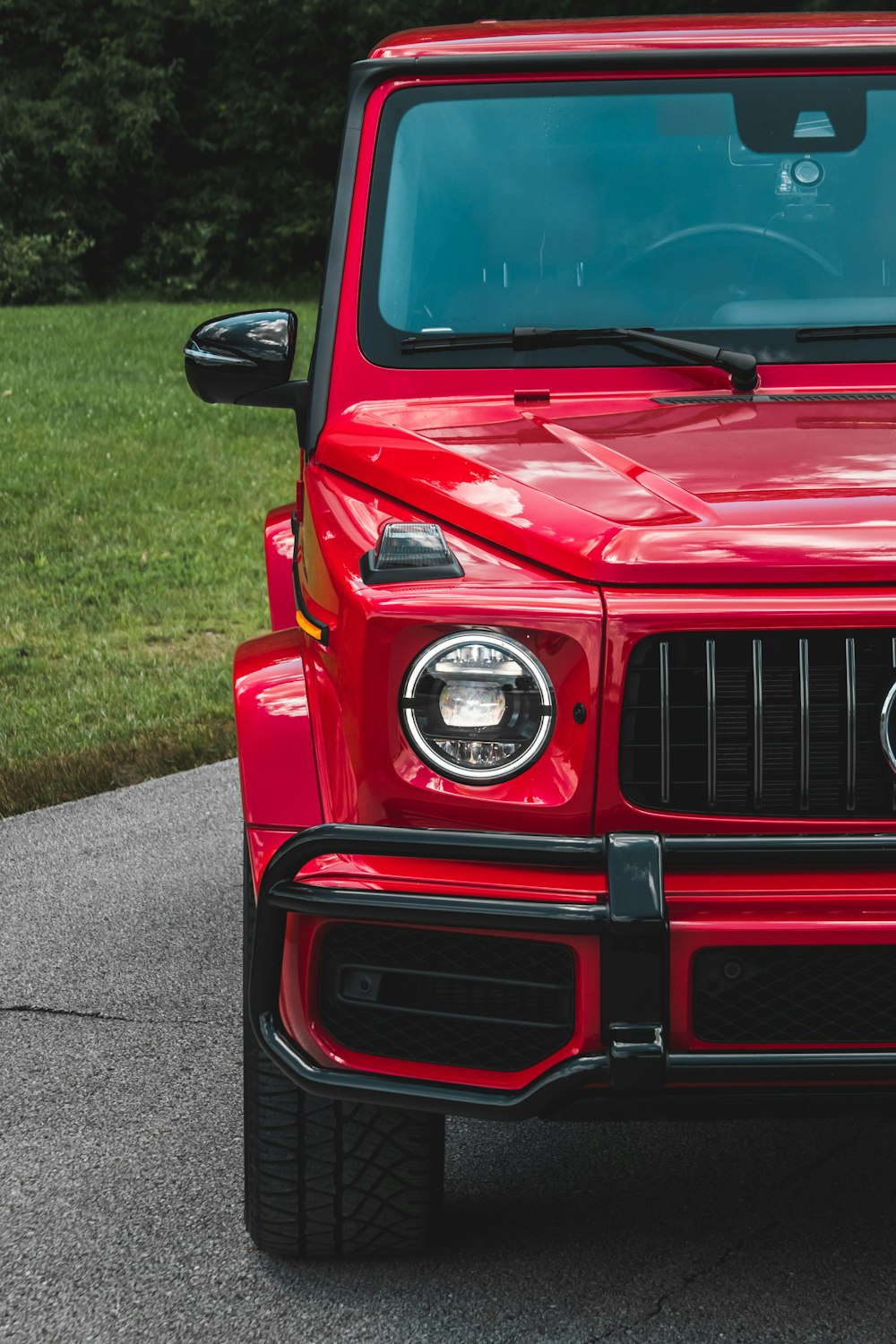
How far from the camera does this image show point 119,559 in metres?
10.7

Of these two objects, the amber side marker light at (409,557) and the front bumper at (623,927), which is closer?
the front bumper at (623,927)

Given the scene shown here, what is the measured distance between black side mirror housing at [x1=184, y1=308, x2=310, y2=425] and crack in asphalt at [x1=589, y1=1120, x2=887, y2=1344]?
1.88 m

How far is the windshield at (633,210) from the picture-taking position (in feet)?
10.7

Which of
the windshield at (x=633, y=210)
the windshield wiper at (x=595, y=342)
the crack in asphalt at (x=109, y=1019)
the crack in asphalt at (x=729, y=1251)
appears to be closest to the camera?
the crack in asphalt at (x=729, y=1251)

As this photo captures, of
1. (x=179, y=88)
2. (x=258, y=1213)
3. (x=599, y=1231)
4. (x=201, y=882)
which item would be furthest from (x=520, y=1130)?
(x=179, y=88)

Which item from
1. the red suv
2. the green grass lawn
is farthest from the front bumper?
the green grass lawn

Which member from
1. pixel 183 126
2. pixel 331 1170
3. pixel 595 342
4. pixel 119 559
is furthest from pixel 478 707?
pixel 183 126

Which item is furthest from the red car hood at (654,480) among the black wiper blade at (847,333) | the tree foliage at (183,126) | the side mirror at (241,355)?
the tree foliage at (183,126)

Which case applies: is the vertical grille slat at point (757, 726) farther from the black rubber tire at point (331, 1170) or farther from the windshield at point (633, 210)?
the windshield at point (633, 210)

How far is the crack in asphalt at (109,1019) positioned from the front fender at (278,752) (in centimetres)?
148

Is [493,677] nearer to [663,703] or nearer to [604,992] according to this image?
[663,703]

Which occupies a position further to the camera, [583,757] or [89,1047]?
[89,1047]

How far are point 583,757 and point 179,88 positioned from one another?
32.3 m

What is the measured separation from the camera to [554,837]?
2221 millimetres
